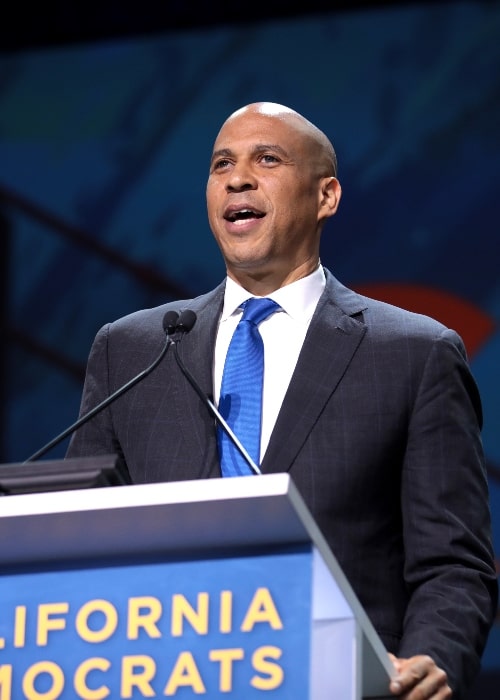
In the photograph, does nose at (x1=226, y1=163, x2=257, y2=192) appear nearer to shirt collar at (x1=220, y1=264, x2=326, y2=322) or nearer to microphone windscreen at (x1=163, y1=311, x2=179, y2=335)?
shirt collar at (x1=220, y1=264, x2=326, y2=322)

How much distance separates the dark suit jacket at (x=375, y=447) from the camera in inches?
75.9

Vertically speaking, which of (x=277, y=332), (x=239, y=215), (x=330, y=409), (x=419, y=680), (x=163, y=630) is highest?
(x=239, y=215)

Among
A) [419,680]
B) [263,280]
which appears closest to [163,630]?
[419,680]

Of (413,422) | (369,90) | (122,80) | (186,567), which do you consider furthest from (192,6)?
(186,567)

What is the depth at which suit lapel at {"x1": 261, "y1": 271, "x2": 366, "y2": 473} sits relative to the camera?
200 centimetres

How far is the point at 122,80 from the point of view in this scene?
4.08 meters

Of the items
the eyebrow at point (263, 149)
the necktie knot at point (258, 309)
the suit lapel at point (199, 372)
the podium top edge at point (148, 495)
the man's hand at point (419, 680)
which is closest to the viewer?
the podium top edge at point (148, 495)

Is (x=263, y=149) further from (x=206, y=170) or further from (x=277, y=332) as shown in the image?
(x=206, y=170)

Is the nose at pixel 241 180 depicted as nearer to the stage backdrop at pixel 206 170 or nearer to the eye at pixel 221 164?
the eye at pixel 221 164

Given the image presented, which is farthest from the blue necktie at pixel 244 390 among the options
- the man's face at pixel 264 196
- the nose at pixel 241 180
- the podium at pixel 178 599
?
the podium at pixel 178 599

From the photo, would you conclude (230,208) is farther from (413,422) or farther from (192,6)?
(192,6)

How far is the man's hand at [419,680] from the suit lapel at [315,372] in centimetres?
43

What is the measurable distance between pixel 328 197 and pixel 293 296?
0.27 metres

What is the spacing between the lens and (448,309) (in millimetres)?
3570
